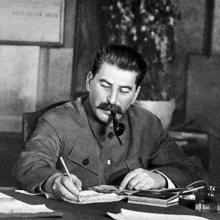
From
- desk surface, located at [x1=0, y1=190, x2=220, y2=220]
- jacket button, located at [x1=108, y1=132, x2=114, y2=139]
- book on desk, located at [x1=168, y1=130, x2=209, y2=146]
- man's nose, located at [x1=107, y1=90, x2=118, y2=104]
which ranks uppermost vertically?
man's nose, located at [x1=107, y1=90, x2=118, y2=104]

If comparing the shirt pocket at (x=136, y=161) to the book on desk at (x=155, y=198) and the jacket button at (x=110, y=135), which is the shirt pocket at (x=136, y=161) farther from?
the book on desk at (x=155, y=198)

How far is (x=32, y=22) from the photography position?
4312 millimetres

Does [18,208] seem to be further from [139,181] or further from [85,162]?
[85,162]

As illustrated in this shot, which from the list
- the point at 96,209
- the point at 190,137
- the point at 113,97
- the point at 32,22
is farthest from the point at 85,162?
the point at 32,22

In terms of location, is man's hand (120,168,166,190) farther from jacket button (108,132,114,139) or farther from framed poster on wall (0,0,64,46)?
framed poster on wall (0,0,64,46)

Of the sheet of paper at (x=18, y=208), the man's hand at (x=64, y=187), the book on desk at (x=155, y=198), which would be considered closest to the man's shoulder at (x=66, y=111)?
the man's hand at (x=64, y=187)

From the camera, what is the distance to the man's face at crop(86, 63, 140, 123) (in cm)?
267

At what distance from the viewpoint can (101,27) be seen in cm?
425

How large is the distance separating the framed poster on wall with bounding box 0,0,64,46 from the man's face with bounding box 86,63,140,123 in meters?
1.63

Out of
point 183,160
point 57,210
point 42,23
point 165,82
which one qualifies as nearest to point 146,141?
point 183,160

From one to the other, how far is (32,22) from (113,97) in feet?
6.01

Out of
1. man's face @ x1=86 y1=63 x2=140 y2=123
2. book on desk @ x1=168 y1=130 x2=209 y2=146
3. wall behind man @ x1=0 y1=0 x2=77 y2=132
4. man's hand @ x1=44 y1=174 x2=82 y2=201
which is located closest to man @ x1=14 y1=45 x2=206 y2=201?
man's face @ x1=86 y1=63 x2=140 y2=123

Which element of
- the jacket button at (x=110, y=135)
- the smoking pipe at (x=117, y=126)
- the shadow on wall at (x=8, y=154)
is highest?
the smoking pipe at (x=117, y=126)

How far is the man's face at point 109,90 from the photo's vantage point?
2.67 m
